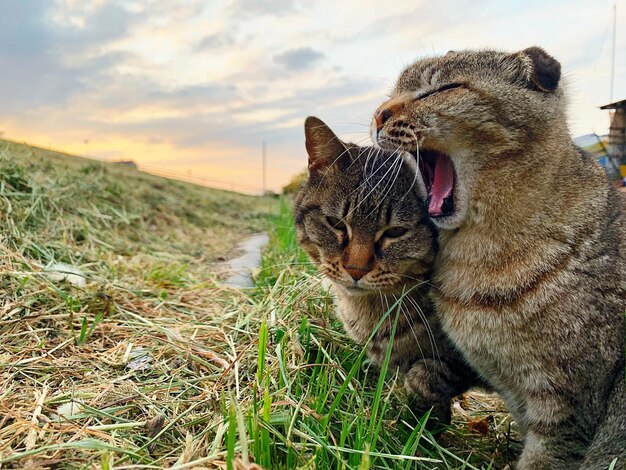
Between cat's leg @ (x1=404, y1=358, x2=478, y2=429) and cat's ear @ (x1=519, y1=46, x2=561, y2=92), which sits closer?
cat's ear @ (x1=519, y1=46, x2=561, y2=92)

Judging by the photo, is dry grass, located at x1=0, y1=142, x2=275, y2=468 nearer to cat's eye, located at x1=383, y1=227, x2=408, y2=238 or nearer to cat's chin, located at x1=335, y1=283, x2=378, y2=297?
cat's chin, located at x1=335, y1=283, x2=378, y2=297

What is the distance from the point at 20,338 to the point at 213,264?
2.80 m

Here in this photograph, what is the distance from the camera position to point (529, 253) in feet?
6.44

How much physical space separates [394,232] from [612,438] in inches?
40.6

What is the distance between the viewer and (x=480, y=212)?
196cm

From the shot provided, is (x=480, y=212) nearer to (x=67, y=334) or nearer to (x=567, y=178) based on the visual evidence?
(x=567, y=178)

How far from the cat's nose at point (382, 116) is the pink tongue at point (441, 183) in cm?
24

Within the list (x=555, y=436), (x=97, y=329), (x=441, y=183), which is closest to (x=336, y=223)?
(x=441, y=183)

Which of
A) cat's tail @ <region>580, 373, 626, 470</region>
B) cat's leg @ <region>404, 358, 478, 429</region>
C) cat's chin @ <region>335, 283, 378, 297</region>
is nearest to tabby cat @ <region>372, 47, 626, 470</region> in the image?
cat's tail @ <region>580, 373, 626, 470</region>

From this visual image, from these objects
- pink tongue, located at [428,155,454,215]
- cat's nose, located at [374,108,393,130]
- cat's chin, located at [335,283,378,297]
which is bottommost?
cat's chin, located at [335,283,378,297]

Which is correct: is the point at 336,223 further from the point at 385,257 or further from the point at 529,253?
the point at 529,253

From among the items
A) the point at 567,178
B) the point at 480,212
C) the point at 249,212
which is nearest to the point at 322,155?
the point at 480,212

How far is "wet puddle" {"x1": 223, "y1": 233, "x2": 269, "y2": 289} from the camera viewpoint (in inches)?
172

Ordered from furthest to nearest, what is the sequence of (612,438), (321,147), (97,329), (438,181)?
(97,329) → (321,147) → (438,181) → (612,438)
